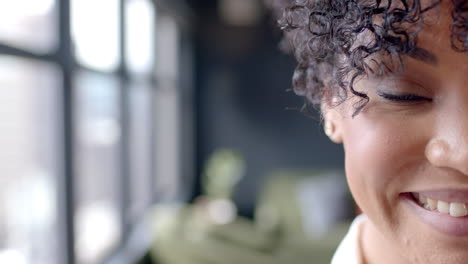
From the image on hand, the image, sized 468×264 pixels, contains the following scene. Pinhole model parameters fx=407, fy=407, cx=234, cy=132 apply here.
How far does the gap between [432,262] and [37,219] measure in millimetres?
2180

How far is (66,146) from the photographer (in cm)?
231

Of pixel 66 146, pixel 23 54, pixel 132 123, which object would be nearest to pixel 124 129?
pixel 132 123

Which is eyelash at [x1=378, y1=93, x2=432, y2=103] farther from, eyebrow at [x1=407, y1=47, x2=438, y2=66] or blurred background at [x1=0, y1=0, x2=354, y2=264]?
blurred background at [x1=0, y1=0, x2=354, y2=264]

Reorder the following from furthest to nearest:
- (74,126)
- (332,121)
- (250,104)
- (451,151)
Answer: (250,104) < (74,126) < (332,121) < (451,151)

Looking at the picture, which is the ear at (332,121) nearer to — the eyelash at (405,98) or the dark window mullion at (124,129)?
the eyelash at (405,98)

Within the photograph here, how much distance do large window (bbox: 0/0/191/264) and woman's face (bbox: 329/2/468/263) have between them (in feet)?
5.29

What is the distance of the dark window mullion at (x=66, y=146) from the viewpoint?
2.25 meters

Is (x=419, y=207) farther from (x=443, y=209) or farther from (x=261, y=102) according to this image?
(x=261, y=102)

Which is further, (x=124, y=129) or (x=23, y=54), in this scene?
(x=124, y=129)

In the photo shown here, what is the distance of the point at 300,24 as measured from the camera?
716mm

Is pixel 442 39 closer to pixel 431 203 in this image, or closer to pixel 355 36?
pixel 355 36

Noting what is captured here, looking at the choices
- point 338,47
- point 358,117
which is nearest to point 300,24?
point 338,47

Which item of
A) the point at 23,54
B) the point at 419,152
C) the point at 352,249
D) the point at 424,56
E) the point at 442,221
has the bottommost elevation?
the point at 352,249

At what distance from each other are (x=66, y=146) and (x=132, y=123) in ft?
4.82
